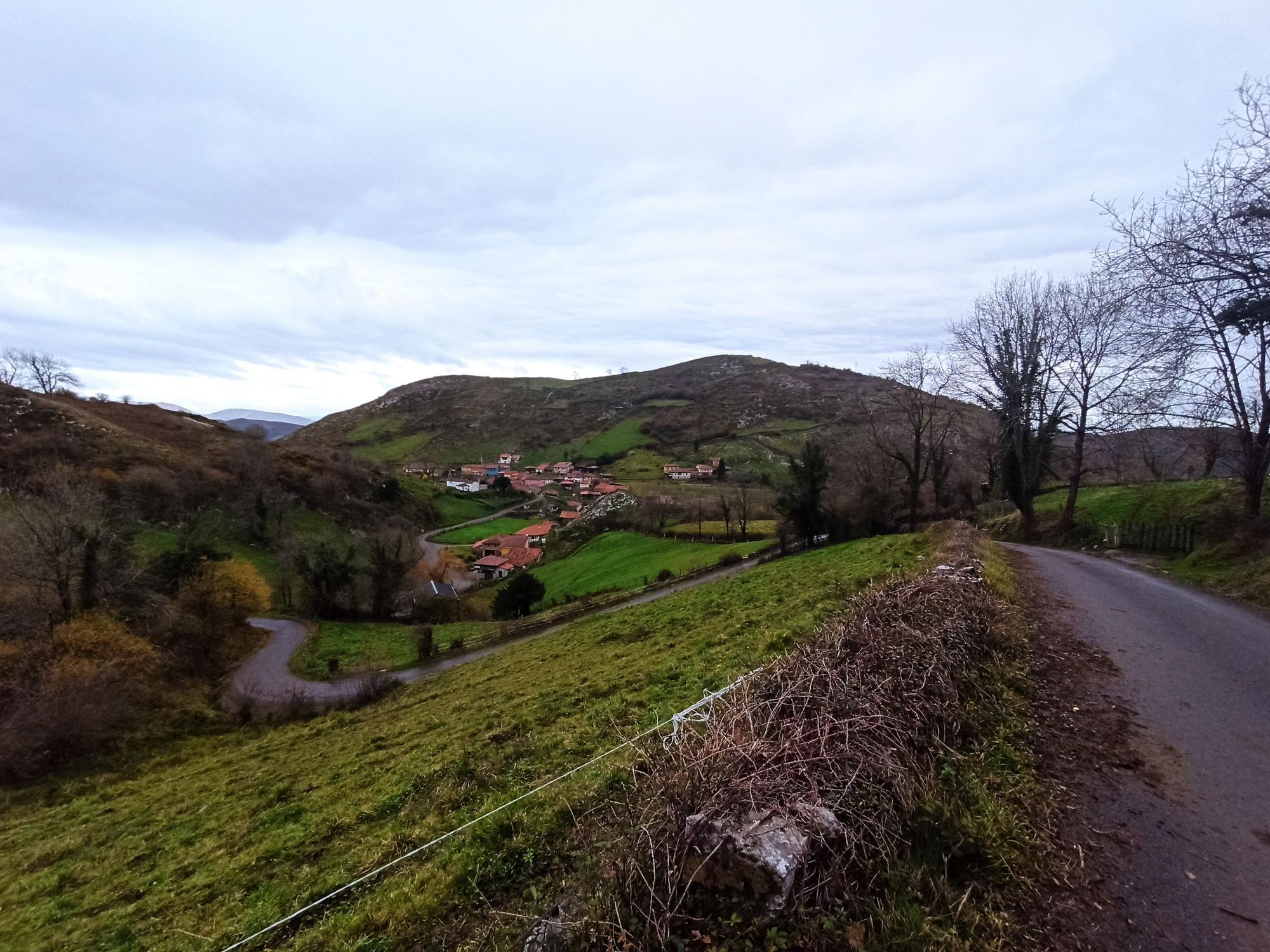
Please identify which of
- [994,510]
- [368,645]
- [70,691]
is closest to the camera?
[70,691]

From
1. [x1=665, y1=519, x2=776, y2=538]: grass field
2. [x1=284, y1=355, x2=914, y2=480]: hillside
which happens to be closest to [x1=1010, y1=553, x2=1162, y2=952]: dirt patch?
[x1=665, y1=519, x2=776, y2=538]: grass field

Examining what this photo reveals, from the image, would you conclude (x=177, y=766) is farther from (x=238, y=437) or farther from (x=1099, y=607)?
(x=238, y=437)

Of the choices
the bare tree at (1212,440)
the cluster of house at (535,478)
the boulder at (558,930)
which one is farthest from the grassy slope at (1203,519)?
the cluster of house at (535,478)

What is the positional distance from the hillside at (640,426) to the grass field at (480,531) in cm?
3024

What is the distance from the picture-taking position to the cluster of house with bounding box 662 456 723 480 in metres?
102

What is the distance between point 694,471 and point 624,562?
60040 mm

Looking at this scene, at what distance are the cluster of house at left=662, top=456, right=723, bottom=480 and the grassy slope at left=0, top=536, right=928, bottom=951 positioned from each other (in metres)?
83.8

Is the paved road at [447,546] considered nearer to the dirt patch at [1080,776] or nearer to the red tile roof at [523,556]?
the red tile roof at [523,556]

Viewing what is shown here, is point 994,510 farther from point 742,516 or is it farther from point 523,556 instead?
point 523,556

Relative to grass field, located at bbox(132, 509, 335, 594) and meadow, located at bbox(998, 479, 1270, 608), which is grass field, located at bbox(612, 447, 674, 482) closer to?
grass field, located at bbox(132, 509, 335, 594)

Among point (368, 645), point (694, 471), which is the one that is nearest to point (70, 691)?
point (368, 645)

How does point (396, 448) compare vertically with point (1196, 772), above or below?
above

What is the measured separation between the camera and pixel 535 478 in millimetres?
123812

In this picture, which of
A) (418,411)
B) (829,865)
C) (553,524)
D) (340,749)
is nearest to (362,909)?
(829,865)
